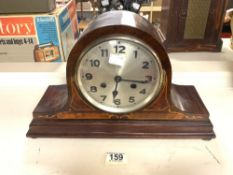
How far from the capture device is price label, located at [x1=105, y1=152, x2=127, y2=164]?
2.07ft

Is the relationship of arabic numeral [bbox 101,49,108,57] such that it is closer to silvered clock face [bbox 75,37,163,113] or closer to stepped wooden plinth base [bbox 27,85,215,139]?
silvered clock face [bbox 75,37,163,113]

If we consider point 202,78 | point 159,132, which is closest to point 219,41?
point 202,78

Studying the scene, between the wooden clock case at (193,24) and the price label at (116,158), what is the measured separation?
0.59 m

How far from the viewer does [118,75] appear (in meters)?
0.66

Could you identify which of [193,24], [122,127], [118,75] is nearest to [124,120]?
[122,127]

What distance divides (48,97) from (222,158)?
54 centimetres

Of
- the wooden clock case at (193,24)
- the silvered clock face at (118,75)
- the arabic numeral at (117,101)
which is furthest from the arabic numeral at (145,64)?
the wooden clock case at (193,24)

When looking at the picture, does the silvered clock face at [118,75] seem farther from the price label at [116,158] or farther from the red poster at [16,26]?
the red poster at [16,26]

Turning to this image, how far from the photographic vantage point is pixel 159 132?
699mm

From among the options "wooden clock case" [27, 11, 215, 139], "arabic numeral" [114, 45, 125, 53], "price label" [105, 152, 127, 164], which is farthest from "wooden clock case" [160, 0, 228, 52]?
"price label" [105, 152, 127, 164]

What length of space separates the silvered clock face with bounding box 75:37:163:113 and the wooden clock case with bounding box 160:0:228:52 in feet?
1.47

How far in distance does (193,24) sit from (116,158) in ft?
2.13

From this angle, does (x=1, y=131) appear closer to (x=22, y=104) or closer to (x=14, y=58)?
(x=22, y=104)

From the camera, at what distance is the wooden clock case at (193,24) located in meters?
0.98
